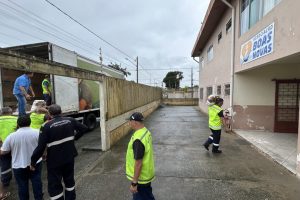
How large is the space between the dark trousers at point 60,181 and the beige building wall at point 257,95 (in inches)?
285

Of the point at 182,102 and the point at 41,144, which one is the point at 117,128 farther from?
the point at 182,102

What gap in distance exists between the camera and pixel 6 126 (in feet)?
11.7

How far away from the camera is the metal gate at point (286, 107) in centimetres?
793

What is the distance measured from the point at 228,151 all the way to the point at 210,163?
1228 mm

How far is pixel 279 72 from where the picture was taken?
790 cm

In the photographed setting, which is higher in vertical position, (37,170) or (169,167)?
(37,170)

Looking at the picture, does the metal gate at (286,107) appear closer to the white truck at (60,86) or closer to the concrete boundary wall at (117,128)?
the concrete boundary wall at (117,128)

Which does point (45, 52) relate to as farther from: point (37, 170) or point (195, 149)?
point (195, 149)

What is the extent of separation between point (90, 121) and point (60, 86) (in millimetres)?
2903

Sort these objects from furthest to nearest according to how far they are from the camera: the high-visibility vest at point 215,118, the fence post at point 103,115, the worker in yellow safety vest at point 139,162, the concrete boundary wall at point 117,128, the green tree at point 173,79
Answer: the green tree at point 173,79 < the concrete boundary wall at point 117,128 < the fence post at point 103,115 < the high-visibility vest at point 215,118 < the worker in yellow safety vest at point 139,162

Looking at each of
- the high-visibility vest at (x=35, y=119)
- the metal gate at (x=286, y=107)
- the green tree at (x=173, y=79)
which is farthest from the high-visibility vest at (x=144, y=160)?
the green tree at (x=173, y=79)

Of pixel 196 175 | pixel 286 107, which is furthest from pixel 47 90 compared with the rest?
pixel 286 107

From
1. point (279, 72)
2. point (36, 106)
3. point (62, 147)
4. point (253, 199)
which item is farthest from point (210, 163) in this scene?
point (279, 72)

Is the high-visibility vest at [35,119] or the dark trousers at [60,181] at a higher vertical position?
the high-visibility vest at [35,119]
